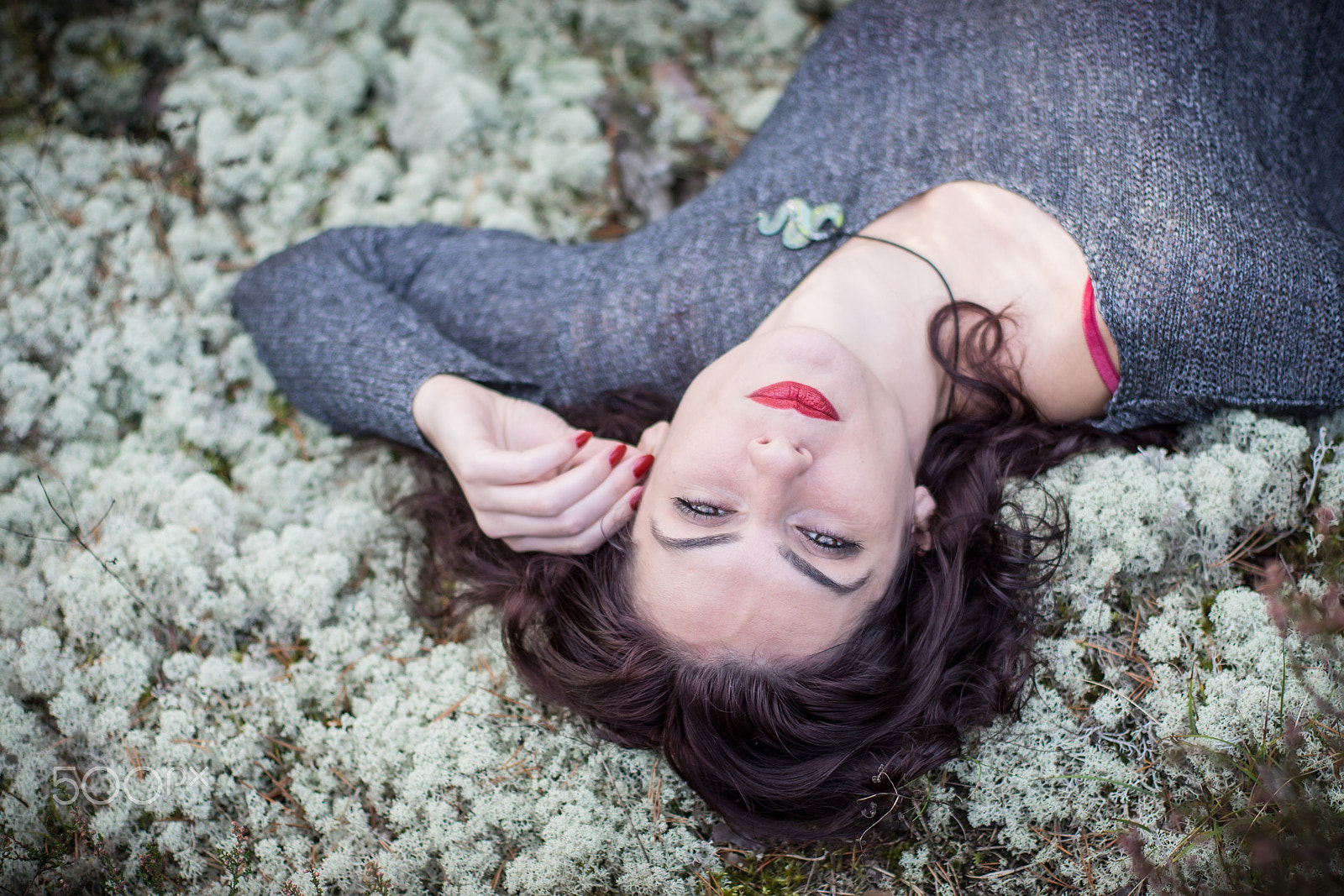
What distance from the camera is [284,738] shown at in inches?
92.0

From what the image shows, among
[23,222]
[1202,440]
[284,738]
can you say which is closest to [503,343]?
[284,738]

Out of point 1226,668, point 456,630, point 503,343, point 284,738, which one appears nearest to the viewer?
point 1226,668

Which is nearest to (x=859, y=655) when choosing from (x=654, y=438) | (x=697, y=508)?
(x=697, y=508)

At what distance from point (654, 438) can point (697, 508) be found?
41 cm

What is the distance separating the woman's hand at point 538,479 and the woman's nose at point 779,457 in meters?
0.45

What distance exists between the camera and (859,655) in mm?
2084

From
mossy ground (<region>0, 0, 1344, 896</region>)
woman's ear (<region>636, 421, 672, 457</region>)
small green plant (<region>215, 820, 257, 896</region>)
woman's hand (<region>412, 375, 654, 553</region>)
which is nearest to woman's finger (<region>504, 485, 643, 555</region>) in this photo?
woman's hand (<region>412, 375, 654, 553</region>)

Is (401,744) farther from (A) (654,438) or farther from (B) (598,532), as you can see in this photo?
(A) (654,438)

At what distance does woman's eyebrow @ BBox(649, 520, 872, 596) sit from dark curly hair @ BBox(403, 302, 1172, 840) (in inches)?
6.0

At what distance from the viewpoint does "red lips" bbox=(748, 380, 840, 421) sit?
74.5 inches

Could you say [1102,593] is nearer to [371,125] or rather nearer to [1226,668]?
[1226,668]

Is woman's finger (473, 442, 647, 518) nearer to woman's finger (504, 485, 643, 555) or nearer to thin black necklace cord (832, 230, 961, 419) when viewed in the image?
woman's finger (504, 485, 643, 555)

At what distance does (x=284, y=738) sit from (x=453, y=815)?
0.54 meters

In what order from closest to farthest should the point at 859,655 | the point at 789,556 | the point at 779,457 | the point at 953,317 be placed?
the point at 779,457 < the point at 789,556 < the point at 859,655 < the point at 953,317
